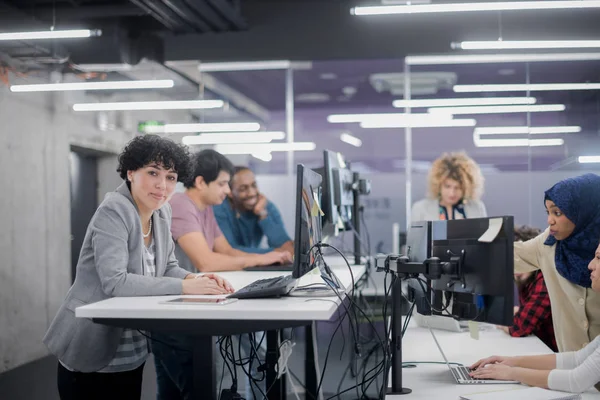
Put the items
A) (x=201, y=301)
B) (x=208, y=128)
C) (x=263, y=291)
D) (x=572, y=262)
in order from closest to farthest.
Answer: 1. (x=201, y=301)
2. (x=263, y=291)
3. (x=572, y=262)
4. (x=208, y=128)

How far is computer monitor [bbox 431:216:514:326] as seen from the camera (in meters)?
1.80

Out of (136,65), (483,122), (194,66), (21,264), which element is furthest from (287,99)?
(21,264)

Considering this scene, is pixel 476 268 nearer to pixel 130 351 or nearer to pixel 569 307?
pixel 569 307

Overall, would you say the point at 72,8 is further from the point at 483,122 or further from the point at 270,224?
the point at 483,122

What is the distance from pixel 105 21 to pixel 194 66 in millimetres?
1018

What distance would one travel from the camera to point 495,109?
7102 millimetres

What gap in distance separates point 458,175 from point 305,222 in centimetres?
291

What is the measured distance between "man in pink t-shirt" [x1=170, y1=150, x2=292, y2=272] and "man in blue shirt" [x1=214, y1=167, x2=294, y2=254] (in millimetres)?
446

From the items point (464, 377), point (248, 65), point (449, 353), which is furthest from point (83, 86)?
point (464, 377)

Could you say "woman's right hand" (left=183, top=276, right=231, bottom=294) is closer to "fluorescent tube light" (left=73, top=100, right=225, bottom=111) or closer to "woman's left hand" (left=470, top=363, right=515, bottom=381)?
"woman's left hand" (left=470, top=363, right=515, bottom=381)

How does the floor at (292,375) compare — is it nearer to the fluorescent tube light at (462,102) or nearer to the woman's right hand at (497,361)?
the woman's right hand at (497,361)

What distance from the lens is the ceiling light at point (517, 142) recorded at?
691cm

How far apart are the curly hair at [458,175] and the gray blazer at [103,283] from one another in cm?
316

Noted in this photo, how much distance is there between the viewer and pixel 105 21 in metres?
6.66
